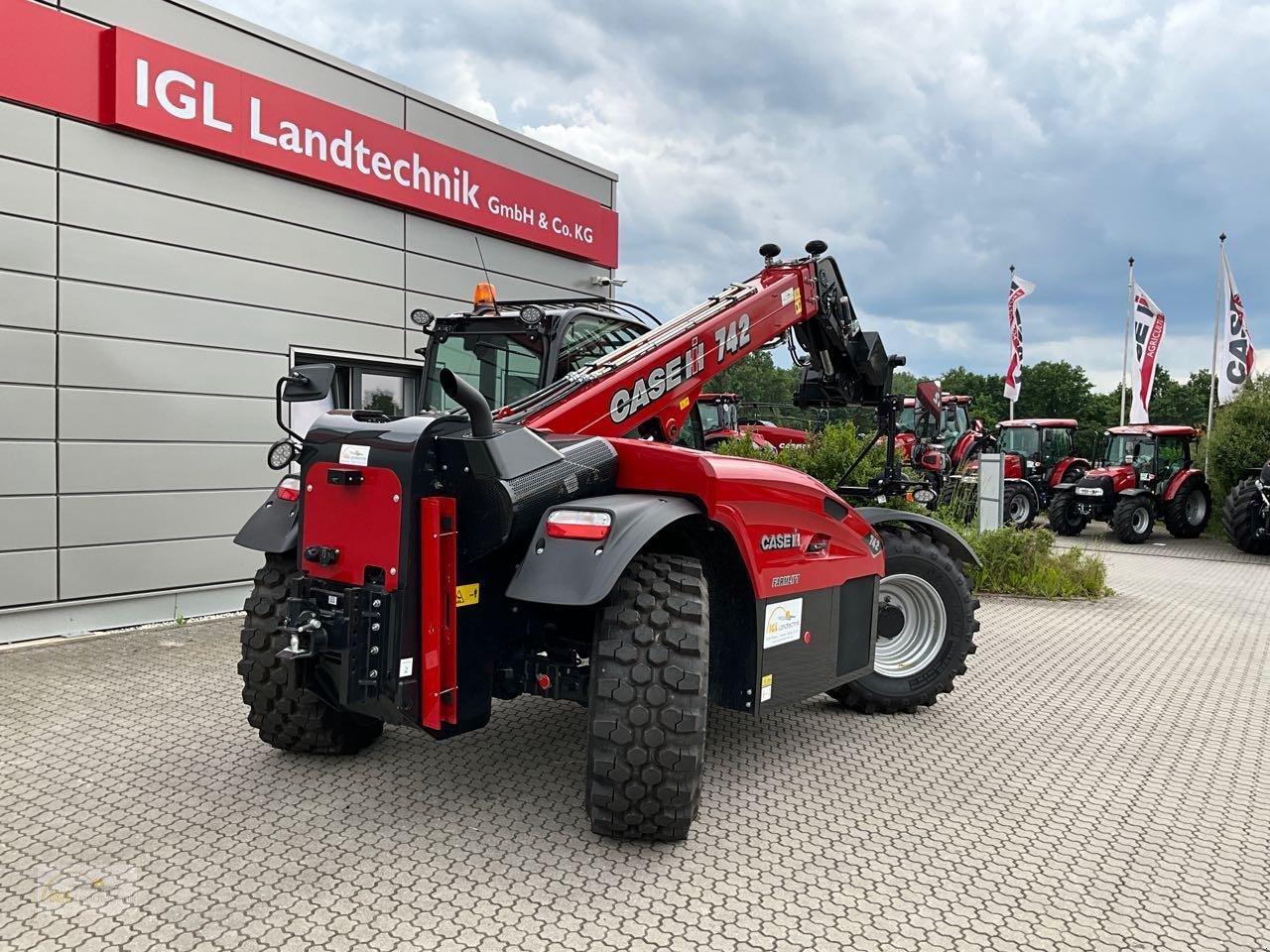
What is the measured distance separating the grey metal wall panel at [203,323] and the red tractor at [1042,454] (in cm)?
1403

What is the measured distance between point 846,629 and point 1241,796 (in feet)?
5.79

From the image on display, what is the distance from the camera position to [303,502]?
11.1ft

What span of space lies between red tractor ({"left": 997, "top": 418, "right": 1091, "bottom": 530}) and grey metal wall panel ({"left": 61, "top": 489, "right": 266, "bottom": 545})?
15095 mm

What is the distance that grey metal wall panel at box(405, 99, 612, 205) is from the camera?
29.6 ft

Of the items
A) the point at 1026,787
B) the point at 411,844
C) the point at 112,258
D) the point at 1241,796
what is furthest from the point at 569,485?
the point at 112,258

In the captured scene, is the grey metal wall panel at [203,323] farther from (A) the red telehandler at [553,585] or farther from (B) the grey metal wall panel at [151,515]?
(A) the red telehandler at [553,585]

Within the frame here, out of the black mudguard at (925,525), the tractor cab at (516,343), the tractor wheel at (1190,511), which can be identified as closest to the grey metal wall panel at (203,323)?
the tractor cab at (516,343)

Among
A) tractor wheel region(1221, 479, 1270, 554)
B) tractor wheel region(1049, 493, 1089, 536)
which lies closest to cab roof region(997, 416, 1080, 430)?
tractor wheel region(1049, 493, 1089, 536)

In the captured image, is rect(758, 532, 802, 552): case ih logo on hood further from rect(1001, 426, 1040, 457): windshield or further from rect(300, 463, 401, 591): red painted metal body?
rect(1001, 426, 1040, 457): windshield

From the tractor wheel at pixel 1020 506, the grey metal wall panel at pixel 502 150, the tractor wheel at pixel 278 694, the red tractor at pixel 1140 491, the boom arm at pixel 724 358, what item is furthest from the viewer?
the tractor wheel at pixel 1020 506

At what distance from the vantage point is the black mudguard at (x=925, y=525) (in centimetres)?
477

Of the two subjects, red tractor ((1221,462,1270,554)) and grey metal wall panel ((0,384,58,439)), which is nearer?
grey metal wall panel ((0,384,58,439))

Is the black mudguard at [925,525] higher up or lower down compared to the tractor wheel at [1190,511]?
higher up

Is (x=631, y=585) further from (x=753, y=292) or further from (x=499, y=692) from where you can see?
(x=753, y=292)
